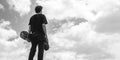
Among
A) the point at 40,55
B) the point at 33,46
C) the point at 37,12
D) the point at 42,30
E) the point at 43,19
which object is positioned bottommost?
the point at 40,55

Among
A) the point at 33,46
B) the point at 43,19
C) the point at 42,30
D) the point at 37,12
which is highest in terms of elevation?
the point at 37,12

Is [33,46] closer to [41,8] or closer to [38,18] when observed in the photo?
[38,18]

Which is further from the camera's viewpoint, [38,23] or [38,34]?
[38,23]

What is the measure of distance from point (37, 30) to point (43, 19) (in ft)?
1.77

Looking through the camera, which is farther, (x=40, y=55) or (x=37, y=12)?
(x=37, y=12)

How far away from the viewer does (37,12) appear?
649 cm

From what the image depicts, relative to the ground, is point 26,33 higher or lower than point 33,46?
higher

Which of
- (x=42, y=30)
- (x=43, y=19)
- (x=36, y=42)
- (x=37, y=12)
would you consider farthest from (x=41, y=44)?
(x=37, y=12)

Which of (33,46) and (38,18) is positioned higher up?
(38,18)

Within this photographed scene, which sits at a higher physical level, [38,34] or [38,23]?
[38,23]

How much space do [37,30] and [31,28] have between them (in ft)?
1.14

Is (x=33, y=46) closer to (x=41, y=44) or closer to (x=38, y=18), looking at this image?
(x=41, y=44)

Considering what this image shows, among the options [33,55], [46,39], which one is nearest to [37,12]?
[46,39]

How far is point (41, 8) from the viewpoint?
646 cm
